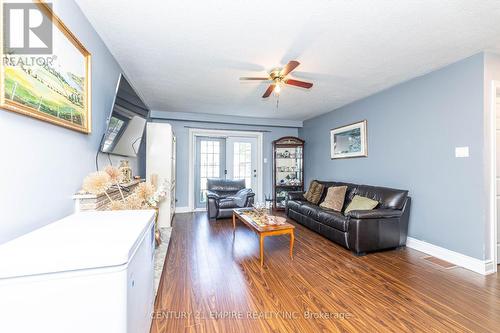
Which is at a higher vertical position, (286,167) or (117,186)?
(286,167)

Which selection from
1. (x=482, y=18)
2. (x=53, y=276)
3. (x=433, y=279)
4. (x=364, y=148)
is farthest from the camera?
(x=364, y=148)

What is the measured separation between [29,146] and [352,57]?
2.99 m

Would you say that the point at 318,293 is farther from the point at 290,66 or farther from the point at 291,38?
the point at 291,38

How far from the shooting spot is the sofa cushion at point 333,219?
2.85 metres

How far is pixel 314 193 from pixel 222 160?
255 cm

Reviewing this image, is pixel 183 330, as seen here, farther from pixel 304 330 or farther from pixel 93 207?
pixel 93 207

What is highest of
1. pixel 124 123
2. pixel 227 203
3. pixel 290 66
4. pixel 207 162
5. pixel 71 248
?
pixel 290 66

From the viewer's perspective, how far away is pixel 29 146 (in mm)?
1154

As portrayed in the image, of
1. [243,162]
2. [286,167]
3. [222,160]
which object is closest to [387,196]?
[286,167]

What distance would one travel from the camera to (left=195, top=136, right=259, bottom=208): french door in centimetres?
545

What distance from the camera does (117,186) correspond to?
6.42ft

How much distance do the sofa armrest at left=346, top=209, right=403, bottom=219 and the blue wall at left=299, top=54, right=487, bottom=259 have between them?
16.2 inches

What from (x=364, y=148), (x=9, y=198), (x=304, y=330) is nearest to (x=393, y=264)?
(x=304, y=330)

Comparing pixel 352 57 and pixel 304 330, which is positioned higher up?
pixel 352 57
